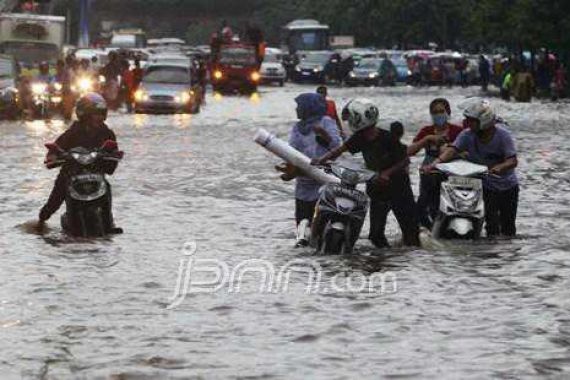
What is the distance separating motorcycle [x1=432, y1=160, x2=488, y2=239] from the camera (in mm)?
15273

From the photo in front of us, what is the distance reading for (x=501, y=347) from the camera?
10000mm

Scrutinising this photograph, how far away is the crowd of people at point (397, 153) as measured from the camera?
14.7 m

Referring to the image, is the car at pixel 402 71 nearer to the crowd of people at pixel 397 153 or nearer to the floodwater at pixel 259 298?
the floodwater at pixel 259 298

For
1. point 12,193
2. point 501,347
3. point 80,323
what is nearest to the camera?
point 501,347

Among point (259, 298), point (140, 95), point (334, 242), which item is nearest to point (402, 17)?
point (140, 95)

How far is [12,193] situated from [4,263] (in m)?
7.12

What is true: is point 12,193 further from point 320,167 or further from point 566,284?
point 566,284

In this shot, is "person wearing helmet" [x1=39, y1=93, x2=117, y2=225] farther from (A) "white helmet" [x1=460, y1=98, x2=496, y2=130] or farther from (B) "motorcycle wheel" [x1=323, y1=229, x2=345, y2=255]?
(A) "white helmet" [x1=460, y1=98, x2=496, y2=130]

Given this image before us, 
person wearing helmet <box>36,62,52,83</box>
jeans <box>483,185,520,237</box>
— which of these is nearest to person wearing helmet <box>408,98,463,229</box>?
jeans <box>483,185,520,237</box>

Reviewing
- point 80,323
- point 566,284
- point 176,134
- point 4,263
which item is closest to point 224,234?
point 4,263

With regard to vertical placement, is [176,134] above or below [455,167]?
below

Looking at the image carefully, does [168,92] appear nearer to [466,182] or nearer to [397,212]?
[466,182]

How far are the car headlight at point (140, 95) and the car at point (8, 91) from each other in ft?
14.4

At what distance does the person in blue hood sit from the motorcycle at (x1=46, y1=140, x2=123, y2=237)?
190 cm
